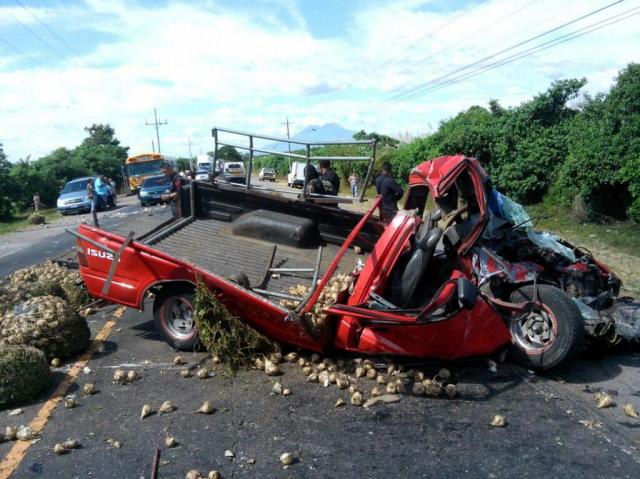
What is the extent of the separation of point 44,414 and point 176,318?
1.73 m

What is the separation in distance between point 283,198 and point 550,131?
12430mm

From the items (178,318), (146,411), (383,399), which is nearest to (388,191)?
(178,318)

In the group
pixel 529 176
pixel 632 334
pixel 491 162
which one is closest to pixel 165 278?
pixel 632 334

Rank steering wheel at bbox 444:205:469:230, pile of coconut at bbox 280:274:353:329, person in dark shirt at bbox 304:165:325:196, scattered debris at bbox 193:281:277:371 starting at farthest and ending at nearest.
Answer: person in dark shirt at bbox 304:165:325:196, steering wheel at bbox 444:205:469:230, pile of coconut at bbox 280:274:353:329, scattered debris at bbox 193:281:277:371

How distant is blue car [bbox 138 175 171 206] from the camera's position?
1094 inches

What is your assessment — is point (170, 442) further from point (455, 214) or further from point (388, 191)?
point (388, 191)

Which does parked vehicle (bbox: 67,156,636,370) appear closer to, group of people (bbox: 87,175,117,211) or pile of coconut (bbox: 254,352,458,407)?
pile of coconut (bbox: 254,352,458,407)

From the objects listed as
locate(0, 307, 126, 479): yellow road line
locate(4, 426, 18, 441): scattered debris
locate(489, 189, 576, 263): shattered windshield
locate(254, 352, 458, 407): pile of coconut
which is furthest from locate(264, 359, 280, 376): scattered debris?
locate(489, 189, 576, 263): shattered windshield

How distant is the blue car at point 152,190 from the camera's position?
27.8 meters

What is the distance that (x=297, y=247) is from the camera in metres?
7.23

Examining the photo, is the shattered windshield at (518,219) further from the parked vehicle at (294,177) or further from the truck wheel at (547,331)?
the parked vehicle at (294,177)

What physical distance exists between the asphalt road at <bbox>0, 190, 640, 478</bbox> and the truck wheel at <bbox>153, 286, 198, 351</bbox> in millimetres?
371

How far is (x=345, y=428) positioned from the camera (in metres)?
4.35

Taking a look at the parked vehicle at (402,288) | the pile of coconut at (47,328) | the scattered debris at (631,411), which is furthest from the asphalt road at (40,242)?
the scattered debris at (631,411)
